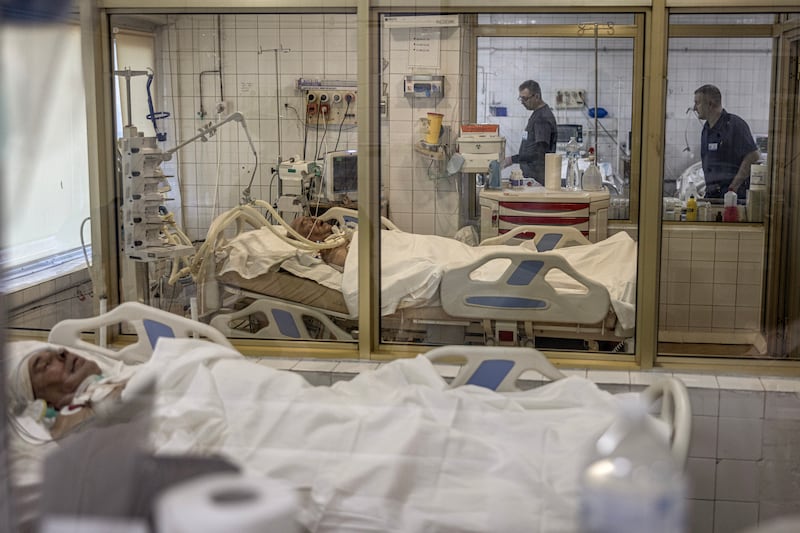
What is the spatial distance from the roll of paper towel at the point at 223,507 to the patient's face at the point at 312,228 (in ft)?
3.16

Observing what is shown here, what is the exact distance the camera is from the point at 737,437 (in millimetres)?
2066

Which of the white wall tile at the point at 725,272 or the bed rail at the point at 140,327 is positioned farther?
the white wall tile at the point at 725,272

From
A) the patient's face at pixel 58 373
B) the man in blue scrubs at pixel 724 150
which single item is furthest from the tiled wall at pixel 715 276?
the patient's face at pixel 58 373

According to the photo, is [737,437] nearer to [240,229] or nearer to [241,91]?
[240,229]

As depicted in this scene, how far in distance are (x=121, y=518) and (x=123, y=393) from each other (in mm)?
469

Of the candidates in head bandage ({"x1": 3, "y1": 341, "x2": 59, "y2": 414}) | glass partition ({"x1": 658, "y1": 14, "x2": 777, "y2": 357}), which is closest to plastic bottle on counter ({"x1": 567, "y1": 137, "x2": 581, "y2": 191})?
glass partition ({"x1": 658, "y1": 14, "x2": 777, "y2": 357})

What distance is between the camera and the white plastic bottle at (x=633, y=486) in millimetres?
1181

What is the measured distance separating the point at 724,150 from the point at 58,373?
1680 mm

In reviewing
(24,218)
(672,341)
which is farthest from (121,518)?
(672,341)

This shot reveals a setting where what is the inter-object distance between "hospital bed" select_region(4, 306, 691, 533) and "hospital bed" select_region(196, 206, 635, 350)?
9.5 inches

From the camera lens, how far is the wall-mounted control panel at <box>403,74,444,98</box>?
90.5 inches

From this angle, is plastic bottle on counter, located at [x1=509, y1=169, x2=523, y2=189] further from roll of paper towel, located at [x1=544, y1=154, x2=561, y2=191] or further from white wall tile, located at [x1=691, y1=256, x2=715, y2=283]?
white wall tile, located at [x1=691, y1=256, x2=715, y2=283]

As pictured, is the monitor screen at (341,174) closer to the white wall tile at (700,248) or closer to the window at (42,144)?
the window at (42,144)

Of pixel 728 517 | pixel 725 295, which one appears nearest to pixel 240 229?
pixel 725 295
